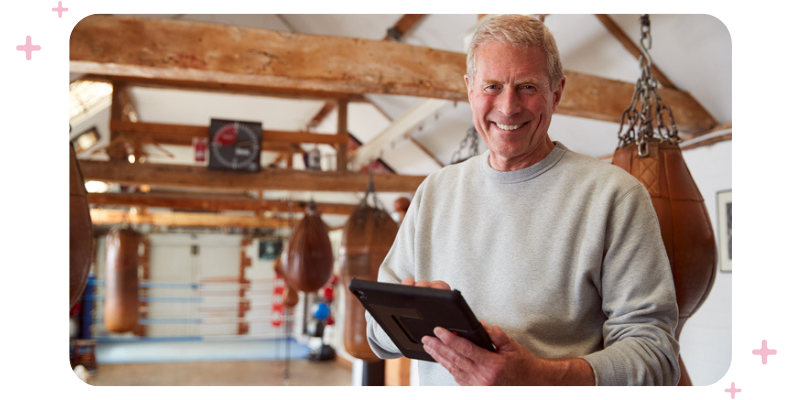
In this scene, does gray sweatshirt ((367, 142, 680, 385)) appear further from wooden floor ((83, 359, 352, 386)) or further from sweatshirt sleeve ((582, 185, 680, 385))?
wooden floor ((83, 359, 352, 386))

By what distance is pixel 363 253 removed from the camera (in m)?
3.83

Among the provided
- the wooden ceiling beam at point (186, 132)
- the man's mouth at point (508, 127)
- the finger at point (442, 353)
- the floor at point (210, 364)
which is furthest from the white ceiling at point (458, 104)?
the floor at point (210, 364)

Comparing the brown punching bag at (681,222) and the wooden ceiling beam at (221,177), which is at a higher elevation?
the wooden ceiling beam at (221,177)

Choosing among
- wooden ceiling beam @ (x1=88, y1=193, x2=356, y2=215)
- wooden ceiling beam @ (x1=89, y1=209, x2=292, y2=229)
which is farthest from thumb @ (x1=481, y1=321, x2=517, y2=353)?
wooden ceiling beam @ (x1=89, y1=209, x2=292, y2=229)

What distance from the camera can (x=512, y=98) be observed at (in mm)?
1062

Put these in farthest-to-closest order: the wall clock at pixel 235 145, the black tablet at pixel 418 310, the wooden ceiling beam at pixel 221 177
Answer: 1. the wall clock at pixel 235 145
2. the wooden ceiling beam at pixel 221 177
3. the black tablet at pixel 418 310

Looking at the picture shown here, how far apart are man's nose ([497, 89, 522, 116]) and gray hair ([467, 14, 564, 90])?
8 centimetres

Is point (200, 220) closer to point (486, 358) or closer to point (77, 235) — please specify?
point (77, 235)

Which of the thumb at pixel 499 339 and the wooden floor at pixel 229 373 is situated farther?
the wooden floor at pixel 229 373

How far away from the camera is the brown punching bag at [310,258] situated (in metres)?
4.64

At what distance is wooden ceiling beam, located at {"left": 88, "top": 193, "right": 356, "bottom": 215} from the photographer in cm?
691

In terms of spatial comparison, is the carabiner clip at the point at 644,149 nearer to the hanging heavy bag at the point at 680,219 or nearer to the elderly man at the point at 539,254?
the hanging heavy bag at the point at 680,219

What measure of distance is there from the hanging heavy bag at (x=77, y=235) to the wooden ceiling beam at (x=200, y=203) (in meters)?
5.23
